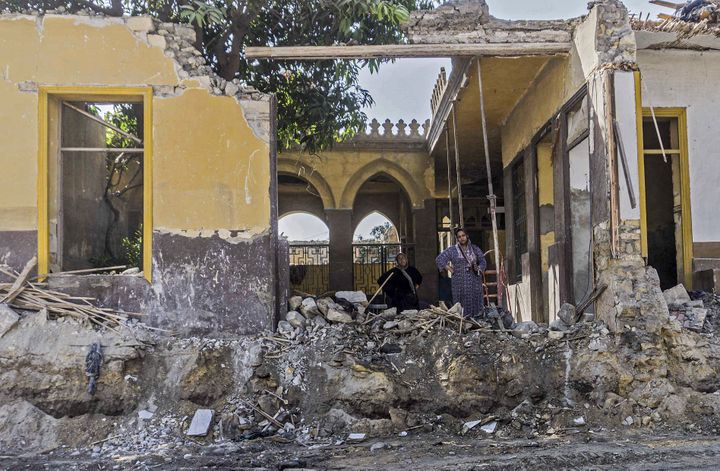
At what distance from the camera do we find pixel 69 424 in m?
6.91

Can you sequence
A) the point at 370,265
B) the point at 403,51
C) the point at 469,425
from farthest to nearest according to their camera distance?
the point at 370,265 → the point at 403,51 → the point at 469,425

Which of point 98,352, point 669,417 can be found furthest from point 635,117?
point 98,352

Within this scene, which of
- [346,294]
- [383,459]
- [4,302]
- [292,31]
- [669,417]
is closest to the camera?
[383,459]

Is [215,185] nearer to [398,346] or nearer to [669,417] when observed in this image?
[398,346]

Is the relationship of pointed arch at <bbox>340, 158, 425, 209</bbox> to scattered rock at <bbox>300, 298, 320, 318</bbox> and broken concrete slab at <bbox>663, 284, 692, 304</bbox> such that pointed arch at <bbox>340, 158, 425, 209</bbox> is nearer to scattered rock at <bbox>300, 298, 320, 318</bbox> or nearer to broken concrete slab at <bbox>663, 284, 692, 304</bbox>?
scattered rock at <bbox>300, 298, 320, 318</bbox>

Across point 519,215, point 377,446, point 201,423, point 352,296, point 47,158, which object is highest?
point 47,158

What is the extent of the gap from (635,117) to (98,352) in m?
6.54

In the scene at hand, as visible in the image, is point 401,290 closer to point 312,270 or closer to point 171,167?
point 171,167

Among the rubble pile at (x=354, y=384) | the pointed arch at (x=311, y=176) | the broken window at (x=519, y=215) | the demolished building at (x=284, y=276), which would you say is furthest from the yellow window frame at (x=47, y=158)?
the pointed arch at (x=311, y=176)

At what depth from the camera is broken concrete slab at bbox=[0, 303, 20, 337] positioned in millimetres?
7223

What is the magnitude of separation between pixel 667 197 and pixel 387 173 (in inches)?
268

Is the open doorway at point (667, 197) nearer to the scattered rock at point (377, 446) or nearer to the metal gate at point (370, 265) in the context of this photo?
the scattered rock at point (377, 446)

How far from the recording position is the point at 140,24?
8.12 meters

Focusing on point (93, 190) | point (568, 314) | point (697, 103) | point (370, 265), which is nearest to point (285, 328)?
point (568, 314)
